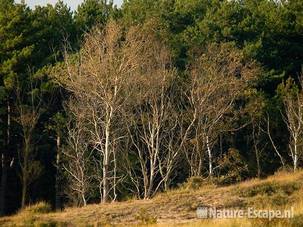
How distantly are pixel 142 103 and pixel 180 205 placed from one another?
58.4 ft

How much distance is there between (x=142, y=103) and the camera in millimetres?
Result: 37781

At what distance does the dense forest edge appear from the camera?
115 feet

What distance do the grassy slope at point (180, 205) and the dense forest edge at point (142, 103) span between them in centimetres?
1019

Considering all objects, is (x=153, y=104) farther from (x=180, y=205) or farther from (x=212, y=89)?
(x=180, y=205)

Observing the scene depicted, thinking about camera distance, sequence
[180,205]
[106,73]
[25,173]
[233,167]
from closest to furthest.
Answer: [180,205] < [106,73] < [25,173] < [233,167]

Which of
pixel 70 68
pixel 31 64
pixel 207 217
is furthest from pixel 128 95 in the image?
pixel 207 217

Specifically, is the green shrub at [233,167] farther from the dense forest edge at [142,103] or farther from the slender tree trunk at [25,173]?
the slender tree trunk at [25,173]

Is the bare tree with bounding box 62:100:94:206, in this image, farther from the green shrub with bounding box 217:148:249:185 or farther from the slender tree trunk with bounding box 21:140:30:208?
the green shrub with bounding box 217:148:249:185

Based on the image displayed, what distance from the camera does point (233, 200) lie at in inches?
796

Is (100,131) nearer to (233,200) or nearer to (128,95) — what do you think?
(128,95)

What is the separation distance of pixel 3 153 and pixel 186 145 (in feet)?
40.8

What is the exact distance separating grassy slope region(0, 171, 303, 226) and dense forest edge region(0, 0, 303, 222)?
1019cm

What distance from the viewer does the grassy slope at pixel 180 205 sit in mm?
18469

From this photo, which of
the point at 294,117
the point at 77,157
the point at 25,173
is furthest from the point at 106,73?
the point at 294,117
